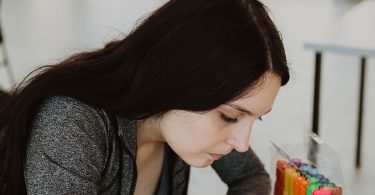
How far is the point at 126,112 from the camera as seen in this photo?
1005mm

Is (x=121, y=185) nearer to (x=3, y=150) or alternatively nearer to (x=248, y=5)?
(x=3, y=150)

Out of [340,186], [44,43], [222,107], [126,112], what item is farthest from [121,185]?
[44,43]

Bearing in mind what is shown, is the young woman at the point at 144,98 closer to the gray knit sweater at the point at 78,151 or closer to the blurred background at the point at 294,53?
the gray knit sweater at the point at 78,151

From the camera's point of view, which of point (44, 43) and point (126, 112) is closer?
point (126, 112)

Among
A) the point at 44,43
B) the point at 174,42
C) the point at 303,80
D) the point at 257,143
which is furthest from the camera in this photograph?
the point at 44,43

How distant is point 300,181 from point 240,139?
0.18 metres

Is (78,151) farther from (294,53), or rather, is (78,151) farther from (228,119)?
(294,53)

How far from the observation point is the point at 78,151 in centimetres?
94

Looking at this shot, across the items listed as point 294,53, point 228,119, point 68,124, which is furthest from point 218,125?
point 294,53

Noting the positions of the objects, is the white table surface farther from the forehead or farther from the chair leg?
the forehead

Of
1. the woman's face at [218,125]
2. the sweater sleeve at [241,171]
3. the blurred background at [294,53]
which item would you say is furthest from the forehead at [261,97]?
the sweater sleeve at [241,171]

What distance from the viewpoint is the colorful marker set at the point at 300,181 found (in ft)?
3.43

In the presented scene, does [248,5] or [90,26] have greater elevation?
[248,5]

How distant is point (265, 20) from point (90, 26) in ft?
13.2
